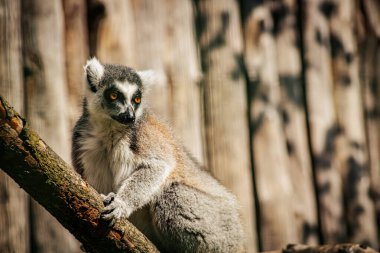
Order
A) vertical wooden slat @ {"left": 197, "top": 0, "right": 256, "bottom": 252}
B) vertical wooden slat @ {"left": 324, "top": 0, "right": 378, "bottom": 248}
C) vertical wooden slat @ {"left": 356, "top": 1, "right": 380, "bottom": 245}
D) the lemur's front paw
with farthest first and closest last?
vertical wooden slat @ {"left": 356, "top": 1, "right": 380, "bottom": 245} → vertical wooden slat @ {"left": 324, "top": 0, "right": 378, "bottom": 248} → vertical wooden slat @ {"left": 197, "top": 0, "right": 256, "bottom": 252} → the lemur's front paw

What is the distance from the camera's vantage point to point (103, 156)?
6.03m

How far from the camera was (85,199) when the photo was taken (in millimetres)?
4121

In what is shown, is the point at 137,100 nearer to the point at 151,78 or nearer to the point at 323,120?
the point at 151,78

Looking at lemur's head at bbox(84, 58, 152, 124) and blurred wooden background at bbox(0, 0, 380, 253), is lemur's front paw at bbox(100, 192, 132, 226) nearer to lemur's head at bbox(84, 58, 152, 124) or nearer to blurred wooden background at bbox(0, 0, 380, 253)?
lemur's head at bbox(84, 58, 152, 124)

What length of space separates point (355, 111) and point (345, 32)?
1.30 m

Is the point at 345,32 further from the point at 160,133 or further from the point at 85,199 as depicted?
the point at 85,199

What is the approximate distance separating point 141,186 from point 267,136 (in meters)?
2.53

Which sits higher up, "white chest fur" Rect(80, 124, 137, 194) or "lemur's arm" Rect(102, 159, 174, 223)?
"white chest fur" Rect(80, 124, 137, 194)

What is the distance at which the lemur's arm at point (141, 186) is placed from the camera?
5219 mm

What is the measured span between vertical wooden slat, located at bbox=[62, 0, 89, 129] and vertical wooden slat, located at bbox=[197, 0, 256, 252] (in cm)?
177

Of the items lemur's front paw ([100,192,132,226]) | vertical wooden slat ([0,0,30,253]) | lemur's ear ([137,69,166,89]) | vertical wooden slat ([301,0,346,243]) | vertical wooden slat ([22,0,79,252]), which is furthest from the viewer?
vertical wooden slat ([301,0,346,243])

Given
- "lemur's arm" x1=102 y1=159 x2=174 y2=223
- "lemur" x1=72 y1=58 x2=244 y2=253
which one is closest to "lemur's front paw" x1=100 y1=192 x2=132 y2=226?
"lemur's arm" x1=102 y1=159 x2=174 y2=223

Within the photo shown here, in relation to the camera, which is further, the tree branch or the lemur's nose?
the lemur's nose

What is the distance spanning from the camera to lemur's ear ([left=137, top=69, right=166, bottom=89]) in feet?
20.6
